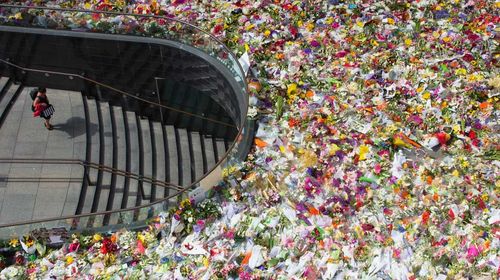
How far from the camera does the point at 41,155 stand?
9.77 meters

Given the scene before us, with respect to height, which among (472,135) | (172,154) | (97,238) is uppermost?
(97,238)

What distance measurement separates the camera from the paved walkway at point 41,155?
9.09 m

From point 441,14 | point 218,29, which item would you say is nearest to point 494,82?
point 441,14

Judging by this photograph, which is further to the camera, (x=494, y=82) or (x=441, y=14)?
(x=441, y=14)

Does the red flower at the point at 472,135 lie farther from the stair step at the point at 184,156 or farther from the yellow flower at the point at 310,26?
the stair step at the point at 184,156

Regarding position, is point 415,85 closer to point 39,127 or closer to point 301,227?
point 301,227

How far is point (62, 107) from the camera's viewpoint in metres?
10.7

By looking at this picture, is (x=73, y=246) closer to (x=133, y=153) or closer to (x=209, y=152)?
(x=133, y=153)

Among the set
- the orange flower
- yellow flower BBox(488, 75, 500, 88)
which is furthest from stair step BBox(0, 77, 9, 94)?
yellow flower BBox(488, 75, 500, 88)

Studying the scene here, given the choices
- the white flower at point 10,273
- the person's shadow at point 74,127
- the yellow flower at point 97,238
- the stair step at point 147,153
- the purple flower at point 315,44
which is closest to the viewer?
the white flower at point 10,273

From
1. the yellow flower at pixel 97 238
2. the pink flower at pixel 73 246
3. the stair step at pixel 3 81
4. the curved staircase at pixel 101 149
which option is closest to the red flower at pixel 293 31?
the curved staircase at pixel 101 149

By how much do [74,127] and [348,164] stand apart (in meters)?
5.41

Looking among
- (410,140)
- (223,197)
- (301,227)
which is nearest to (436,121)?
(410,140)

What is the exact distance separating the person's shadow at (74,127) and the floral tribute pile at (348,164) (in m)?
2.74
